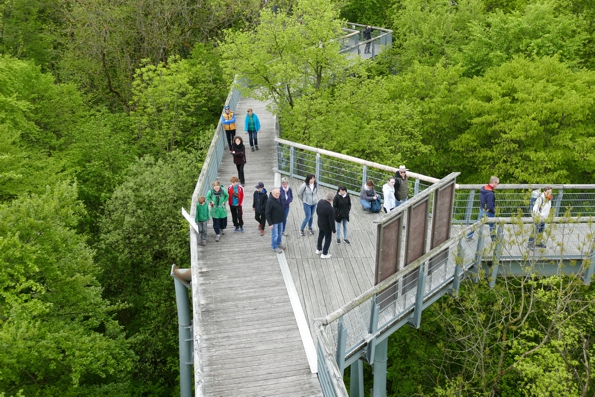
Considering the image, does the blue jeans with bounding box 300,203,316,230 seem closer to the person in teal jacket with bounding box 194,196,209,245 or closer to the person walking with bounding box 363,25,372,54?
the person in teal jacket with bounding box 194,196,209,245

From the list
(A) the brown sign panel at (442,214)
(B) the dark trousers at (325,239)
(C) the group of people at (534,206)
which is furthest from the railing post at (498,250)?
(B) the dark trousers at (325,239)

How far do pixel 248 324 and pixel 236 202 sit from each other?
12.1ft

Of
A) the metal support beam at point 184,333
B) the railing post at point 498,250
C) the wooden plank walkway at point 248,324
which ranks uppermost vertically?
the railing post at point 498,250

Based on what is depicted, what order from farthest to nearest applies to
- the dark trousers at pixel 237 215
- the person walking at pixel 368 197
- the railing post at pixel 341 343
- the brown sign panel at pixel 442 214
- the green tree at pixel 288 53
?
the green tree at pixel 288 53 → the person walking at pixel 368 197 → the dark trousers at pixel 237 215 → the brown sign panel at pixel 442 214 → the railing post at pixel 341 343

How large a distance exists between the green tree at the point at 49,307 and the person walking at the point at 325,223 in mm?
7556

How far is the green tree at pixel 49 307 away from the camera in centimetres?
1609

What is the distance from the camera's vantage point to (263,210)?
14.4 meters

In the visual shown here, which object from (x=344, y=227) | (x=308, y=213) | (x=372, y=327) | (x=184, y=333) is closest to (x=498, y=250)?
(x=344, y=227)

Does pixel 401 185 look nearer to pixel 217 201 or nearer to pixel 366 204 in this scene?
pixel 366 204

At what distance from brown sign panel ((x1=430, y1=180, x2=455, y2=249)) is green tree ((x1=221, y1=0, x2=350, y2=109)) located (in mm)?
11322

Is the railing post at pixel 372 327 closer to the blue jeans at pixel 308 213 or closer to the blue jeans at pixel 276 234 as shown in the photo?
the blue jeans at pixel 276 234

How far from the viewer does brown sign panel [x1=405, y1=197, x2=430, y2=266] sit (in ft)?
38.2

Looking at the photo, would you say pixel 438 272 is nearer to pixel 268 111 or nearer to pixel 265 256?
pixel 265 256

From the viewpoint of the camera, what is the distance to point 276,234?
547 inches
